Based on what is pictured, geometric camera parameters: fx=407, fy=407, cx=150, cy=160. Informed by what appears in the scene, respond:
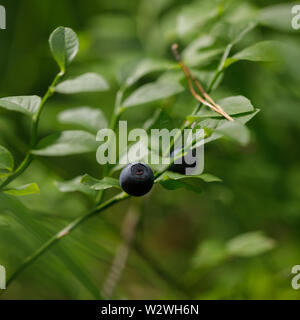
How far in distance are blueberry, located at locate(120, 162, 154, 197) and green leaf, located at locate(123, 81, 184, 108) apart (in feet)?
0.58

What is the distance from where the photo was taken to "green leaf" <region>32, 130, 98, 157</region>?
2.03ft

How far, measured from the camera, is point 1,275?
2.14 ft

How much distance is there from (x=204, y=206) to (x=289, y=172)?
382mm

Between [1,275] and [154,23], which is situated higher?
[154,23]

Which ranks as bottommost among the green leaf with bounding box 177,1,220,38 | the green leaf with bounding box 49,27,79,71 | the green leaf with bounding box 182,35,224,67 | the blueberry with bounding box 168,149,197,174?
the blueberry with bounding box 168,149,197,174

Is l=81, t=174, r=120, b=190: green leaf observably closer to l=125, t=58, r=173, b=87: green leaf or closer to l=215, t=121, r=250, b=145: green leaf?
l=215, t=121, r=250, b=145: green leaf

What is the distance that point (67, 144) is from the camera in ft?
2.07

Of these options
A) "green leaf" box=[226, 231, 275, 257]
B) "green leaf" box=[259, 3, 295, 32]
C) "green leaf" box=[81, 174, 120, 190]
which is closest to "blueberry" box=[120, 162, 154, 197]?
"green leaf" box=[81, 174, 120, 190]

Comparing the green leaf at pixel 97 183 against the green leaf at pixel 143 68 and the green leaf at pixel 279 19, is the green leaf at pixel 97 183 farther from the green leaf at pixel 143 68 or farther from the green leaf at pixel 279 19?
the green leaf at pixel 279 19

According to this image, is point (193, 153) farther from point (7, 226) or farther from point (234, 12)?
point (234, 12)

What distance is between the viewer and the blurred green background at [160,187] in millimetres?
918

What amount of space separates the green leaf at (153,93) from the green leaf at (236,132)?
0.24m
